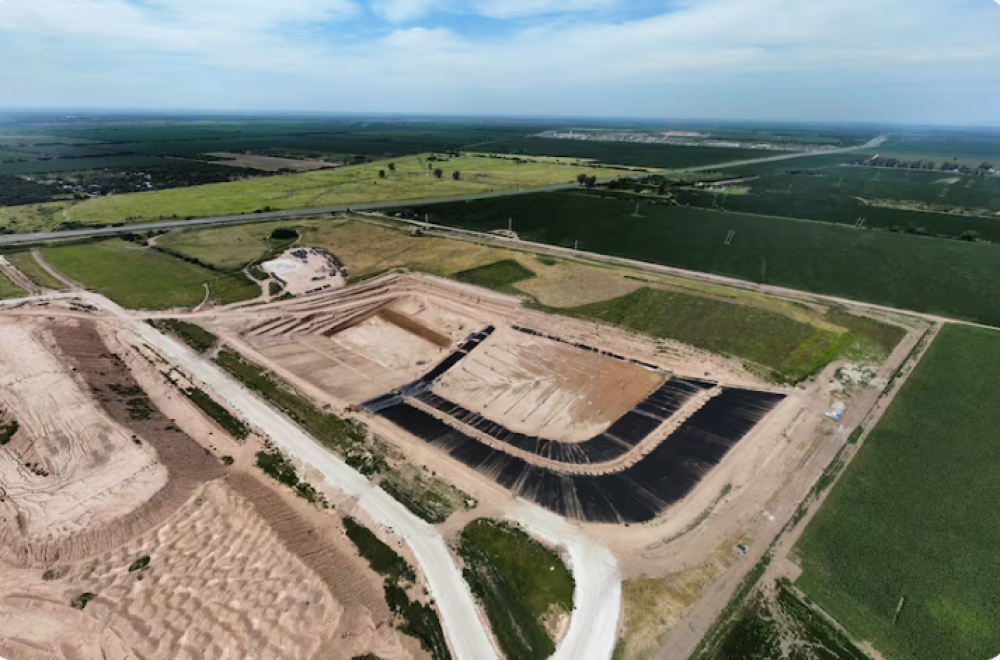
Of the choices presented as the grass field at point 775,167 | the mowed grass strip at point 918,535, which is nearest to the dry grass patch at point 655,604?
the mowed grass strip at point 918,535

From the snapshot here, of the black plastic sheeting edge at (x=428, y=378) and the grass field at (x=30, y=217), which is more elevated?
the grass field at (x=30, y=217)

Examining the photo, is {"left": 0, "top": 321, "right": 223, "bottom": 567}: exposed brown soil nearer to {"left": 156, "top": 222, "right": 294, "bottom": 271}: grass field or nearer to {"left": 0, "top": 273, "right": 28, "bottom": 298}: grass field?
{"left": 0, "top": 273, "right": 28, "bottom": 298}: grass field

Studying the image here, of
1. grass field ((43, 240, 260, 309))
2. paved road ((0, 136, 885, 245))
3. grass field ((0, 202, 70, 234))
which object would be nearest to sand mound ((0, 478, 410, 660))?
grass field ((43, 240, 260, 309))

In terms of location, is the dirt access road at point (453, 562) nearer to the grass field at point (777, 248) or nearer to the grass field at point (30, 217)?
the grass field at point (777, 248)

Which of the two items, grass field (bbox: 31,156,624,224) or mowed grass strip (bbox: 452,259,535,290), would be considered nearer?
mowed grass strip (bbox: 452,259,535,290)

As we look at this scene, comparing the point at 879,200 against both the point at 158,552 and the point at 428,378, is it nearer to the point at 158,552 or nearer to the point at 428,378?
the point at 428,378

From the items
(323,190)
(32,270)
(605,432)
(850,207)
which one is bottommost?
(605,432)

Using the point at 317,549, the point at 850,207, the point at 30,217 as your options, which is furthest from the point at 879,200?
the point at 30,217
